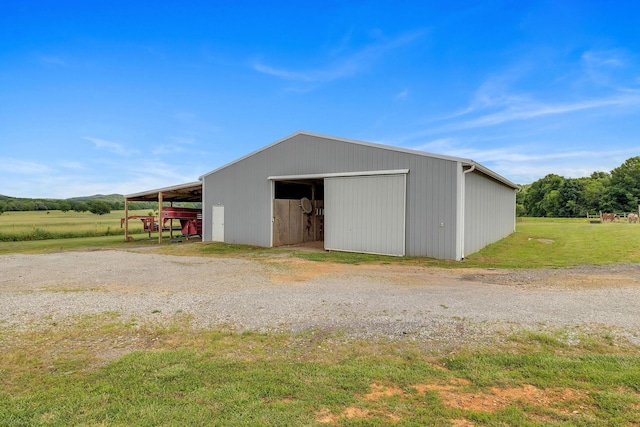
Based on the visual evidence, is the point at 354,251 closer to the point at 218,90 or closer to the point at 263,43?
the point at 263,43

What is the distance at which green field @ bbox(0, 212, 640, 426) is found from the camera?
Result: 261 cm

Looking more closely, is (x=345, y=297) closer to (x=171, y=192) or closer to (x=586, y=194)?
(x=171, y=192)

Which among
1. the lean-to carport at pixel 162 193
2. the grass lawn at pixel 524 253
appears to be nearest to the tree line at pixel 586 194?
the grass lawn at pixel 524 253

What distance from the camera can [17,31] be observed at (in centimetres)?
1359

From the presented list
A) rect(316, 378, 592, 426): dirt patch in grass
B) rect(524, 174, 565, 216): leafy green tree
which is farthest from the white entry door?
rect(524, 174, 565, 216): leafy green tree

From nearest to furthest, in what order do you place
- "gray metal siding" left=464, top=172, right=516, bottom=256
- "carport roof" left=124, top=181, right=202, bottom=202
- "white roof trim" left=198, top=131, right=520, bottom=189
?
"white roof trim" left=198, top=131, right=520, bottom=189, "gray metal siding" left=464, top=172, right=516, bottom=256, "carport roof" left=124, top=181, right=202, bottom=202

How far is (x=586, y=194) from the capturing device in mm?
50156

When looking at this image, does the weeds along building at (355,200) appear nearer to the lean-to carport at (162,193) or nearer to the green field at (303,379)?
the lean-to carport at (162,193)

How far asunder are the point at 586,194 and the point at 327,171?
51970mm

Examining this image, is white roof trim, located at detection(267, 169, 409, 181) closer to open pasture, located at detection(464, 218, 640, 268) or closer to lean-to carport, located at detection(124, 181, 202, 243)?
open pasture, located at detection(464, 218, 640, 268)

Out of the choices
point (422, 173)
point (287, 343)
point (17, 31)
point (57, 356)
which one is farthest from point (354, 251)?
point (17, 31)

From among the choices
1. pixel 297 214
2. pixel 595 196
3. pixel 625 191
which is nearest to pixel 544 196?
pixel 595 196

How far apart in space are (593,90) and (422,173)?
14.9 meters

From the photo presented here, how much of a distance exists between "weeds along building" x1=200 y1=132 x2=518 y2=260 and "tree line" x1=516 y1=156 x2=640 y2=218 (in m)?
39.7
